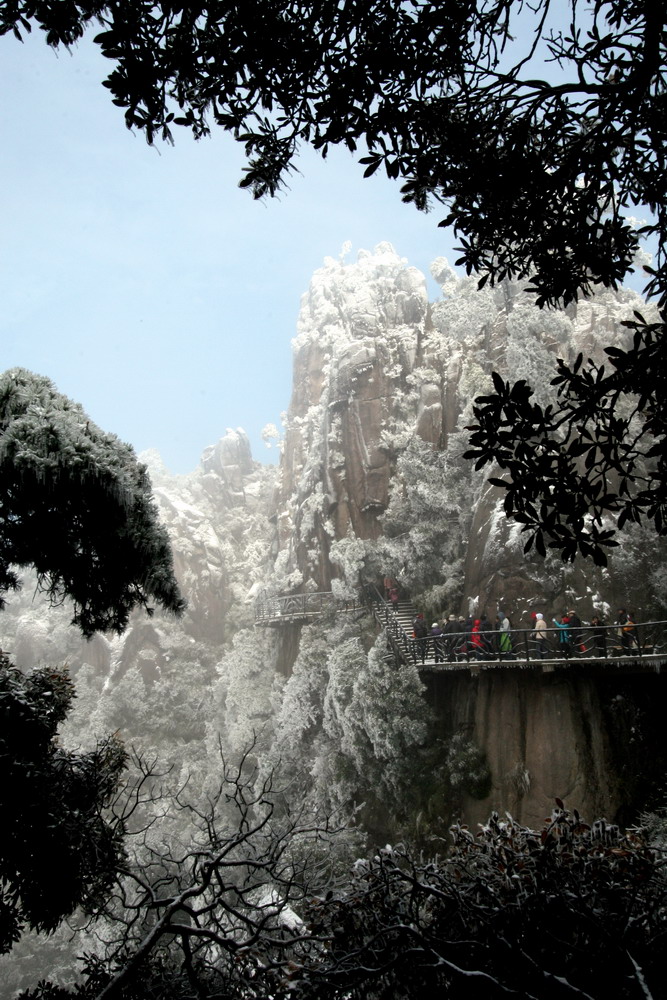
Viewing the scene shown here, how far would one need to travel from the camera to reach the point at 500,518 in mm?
15516

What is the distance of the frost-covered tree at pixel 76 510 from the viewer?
16.6 feet

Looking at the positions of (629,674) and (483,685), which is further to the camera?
(483,685)

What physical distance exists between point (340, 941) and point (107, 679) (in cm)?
3150

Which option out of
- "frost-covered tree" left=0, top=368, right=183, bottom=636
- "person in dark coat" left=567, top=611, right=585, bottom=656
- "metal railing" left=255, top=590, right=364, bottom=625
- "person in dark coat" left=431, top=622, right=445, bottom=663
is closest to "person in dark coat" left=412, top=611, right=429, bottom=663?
"person in dark coat" left=431, top=622, right=445, bottom=663

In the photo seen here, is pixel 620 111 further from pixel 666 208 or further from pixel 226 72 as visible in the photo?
pixel 226 72

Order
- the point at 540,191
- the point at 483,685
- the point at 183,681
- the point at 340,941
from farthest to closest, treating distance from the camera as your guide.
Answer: the point at 183,681, the point at 483,685, the point at 340,941, the point at 540,191

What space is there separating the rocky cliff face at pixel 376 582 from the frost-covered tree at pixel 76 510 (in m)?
8.78

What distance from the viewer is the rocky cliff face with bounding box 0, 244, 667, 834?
488 inches

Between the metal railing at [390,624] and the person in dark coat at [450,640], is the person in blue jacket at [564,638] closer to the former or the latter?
the person in dark coat at [450,640]

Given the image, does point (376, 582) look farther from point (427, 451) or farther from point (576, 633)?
point (576, 633)

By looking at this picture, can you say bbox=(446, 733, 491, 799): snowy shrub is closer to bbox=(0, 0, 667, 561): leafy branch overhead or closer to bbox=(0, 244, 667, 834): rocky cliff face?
bbox=(0, 244, 667, 834): rocky cliff face

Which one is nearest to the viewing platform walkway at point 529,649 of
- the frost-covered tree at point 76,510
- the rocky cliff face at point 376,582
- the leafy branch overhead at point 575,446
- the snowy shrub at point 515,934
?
the rocky cliff face at point 376,582

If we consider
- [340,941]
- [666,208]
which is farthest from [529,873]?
[666,208]

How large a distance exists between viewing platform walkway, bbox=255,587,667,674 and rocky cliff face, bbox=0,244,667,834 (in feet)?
1.67
